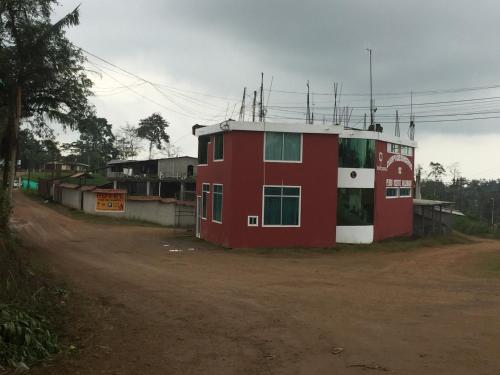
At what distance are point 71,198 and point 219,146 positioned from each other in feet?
91.2

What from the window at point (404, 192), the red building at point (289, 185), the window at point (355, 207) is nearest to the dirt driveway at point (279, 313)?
the red building at point (289, 185)

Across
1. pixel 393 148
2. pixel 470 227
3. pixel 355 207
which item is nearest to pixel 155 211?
pixel 355 207

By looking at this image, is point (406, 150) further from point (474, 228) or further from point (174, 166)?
point (174, 166)

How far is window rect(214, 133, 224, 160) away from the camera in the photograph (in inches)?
1051

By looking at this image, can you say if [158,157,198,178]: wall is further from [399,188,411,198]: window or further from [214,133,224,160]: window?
[214,133,224,160]: window

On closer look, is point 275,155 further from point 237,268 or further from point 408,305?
point 408,305

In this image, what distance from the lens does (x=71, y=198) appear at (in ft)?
165

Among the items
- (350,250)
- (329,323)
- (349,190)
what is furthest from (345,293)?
(349,190)

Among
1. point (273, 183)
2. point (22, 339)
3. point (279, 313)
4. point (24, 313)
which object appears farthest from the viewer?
point (273, 183)

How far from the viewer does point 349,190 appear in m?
27.7

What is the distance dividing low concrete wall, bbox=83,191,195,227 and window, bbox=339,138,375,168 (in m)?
15.3

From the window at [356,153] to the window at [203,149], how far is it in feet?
23.5

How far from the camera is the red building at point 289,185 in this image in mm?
25203

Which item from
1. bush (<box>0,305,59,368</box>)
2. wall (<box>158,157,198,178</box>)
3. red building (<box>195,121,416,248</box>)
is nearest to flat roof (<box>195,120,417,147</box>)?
red building (<box>195,121,416,248</box>)
